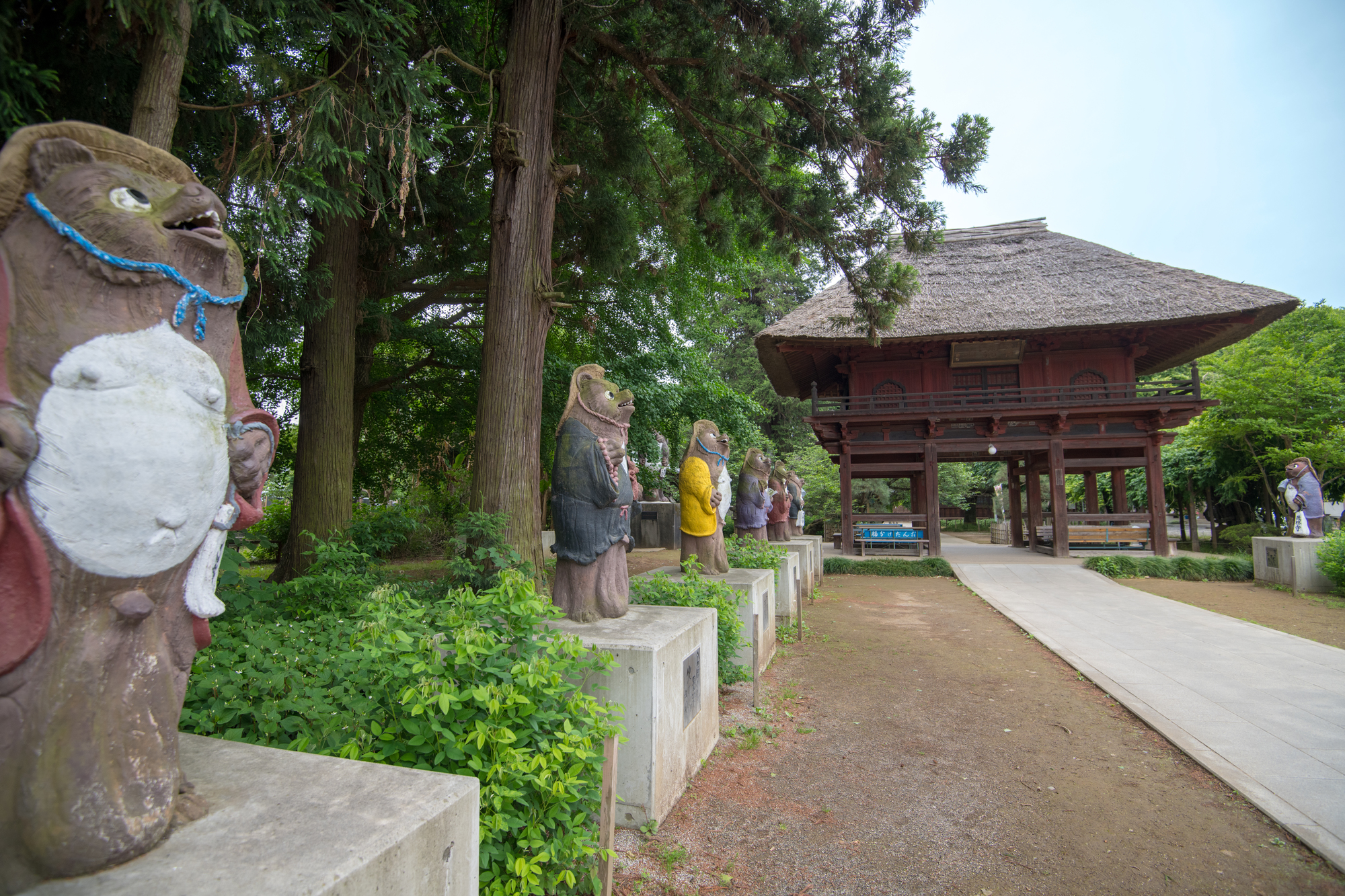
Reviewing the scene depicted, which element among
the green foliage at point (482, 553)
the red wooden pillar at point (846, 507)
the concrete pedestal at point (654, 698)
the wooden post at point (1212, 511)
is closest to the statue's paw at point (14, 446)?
the concrete pedestal at point (654, 698)

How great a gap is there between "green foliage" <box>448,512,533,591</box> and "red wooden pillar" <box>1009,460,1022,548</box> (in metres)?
17.0

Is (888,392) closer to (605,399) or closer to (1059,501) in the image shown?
(1059,501)

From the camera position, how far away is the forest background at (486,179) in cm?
419

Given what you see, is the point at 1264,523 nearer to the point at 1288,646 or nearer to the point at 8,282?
the point at 1288,646

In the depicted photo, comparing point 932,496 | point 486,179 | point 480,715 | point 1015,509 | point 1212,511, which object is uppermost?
point 486,179

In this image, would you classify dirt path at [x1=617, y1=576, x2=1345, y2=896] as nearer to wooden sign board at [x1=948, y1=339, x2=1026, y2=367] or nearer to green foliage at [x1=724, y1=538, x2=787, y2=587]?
green foliage at [x1=724, y1=538, x2=787, y2=587]

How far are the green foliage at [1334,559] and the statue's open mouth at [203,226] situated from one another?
47.3 feet

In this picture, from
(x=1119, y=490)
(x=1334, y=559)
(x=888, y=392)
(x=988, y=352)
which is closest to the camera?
(x=1334, y=559)

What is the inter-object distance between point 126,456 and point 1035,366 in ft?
54.4

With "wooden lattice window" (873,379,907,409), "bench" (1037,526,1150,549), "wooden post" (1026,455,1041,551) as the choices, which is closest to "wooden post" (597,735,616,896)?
"wooden lattice window" (873,379,907,409)

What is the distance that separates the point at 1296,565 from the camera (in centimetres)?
1101

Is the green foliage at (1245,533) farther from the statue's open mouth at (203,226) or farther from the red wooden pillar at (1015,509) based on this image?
the statue's open mouth at (203,226)

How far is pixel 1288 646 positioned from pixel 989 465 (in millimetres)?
29565

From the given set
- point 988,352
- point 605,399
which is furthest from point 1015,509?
point 605,399
